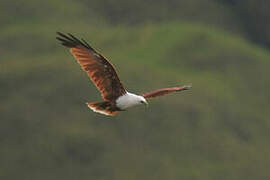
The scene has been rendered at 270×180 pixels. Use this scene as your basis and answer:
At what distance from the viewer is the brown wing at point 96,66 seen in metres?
23.1

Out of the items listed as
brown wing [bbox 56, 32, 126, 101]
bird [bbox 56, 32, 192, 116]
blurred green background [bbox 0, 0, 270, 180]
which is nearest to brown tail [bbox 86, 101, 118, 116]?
bird [bbox 56, 32, 192, 116]

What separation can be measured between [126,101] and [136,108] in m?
102

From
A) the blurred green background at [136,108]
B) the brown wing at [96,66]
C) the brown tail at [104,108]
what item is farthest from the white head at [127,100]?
the blurred green background at [136,108]

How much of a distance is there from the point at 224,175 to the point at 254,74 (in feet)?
106

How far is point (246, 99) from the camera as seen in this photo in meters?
140

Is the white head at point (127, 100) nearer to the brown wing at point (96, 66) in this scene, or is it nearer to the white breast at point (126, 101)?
the white breast at point (126, 101)

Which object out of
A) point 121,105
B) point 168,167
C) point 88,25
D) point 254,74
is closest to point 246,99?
point 254,74

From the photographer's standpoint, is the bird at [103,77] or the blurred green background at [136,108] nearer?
the bird at [103,77]

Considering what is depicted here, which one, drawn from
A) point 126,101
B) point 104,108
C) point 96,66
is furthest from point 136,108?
point 96,66

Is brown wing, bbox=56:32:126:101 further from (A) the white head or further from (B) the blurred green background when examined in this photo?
(B) the blurred green background

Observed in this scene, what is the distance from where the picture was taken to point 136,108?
125625 millimetres

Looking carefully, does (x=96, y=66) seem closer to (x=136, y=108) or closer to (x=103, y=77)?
(x=103, y=77)

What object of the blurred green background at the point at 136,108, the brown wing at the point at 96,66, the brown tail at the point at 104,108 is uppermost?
the brown wing at the point at 96,66

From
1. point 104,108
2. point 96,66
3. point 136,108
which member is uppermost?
point 96,66
